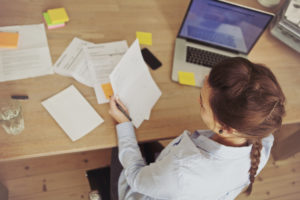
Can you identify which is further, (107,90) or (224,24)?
(224,24)

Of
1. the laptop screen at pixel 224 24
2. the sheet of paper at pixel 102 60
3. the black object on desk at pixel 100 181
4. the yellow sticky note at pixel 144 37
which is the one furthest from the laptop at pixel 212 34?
the black object on desk at pixel 100 181

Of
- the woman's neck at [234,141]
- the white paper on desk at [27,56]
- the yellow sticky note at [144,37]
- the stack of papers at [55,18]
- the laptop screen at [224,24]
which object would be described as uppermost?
the laptop screen at [224,24]

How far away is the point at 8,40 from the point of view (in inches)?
44.2

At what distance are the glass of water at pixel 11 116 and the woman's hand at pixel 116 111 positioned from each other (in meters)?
0.35

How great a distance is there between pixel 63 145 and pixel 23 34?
60cm

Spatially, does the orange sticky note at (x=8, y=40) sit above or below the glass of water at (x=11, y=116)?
above

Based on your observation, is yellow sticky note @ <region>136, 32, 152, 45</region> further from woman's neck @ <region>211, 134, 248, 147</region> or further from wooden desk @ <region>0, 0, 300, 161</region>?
woman's neck @ <region>211, 134, 248, 147</region>

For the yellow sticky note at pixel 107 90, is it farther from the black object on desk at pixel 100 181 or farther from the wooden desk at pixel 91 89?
the black object on desk at pixel 100 181

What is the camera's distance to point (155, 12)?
1425 mm

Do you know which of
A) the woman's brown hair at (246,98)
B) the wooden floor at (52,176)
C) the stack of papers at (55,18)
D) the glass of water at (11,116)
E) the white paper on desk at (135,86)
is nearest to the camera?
the woman's brown hair at (246,98)

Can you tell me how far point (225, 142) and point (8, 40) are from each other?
1.04 m

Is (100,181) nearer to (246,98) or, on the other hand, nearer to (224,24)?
(246,98)

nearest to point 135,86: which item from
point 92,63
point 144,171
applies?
point 92,63

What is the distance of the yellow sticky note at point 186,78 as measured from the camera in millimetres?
1216
